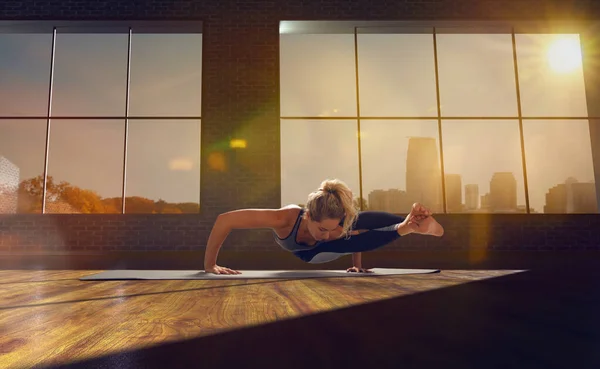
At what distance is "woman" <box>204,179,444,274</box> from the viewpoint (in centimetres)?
259

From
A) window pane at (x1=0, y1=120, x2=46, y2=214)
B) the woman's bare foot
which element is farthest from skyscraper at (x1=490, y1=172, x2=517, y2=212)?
window pane at (x1=0, y1=120, x2=46, y2=214)

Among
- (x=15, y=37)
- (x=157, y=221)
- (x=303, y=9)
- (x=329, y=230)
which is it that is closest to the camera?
(x=329, y=230)

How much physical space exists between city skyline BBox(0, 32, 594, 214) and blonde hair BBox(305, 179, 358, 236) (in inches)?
138

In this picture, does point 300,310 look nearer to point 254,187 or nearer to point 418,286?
point 418,286

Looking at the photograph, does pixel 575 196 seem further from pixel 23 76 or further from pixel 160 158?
pixel 23 76

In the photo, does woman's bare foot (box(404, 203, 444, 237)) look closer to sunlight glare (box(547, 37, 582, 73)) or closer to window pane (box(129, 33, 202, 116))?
sunlight glare (box(547, 37, 582, 73))

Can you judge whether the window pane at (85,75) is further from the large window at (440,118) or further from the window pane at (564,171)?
the window pane at (564,171)

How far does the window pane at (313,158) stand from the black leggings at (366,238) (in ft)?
10.8

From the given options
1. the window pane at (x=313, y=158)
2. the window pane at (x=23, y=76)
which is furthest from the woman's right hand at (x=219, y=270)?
the window pane at (x=23, y=76)

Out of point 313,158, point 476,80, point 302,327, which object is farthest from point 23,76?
point 302,327

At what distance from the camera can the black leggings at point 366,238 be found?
279 centimetres

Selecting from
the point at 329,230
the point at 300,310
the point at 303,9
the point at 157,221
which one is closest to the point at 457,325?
the point at 300,310

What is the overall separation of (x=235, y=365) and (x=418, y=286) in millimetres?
1623

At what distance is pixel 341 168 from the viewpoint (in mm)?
9664
